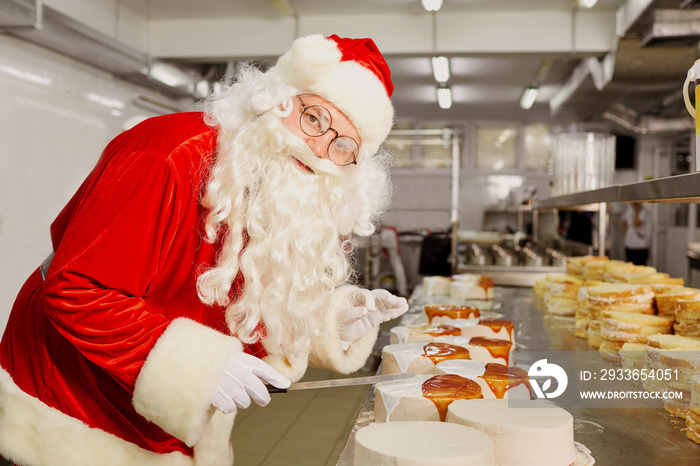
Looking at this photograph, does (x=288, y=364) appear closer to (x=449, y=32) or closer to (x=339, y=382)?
(x=339, y=382)

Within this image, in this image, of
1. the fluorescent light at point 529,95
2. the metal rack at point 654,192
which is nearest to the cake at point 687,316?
the metal rack at point 654,192

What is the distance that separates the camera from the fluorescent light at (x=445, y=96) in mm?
7653

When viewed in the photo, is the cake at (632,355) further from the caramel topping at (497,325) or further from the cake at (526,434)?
the cake at (526,434)

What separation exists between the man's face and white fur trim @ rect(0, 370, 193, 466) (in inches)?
30.5

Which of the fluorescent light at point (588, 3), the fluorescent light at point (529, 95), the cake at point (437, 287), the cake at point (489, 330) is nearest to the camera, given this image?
the cake at point (489, 330)

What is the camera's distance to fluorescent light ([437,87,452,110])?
765cm

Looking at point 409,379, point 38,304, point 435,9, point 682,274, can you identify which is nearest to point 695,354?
point 409,379

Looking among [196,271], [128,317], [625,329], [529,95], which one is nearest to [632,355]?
[625,329]

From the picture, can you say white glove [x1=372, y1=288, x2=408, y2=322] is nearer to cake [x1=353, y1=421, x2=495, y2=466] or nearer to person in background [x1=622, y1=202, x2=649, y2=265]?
cake [x1=353, y1=421, x2=495, y2=466]

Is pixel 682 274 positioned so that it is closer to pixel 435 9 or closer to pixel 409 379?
pixel 435 9

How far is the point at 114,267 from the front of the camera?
1058 mm

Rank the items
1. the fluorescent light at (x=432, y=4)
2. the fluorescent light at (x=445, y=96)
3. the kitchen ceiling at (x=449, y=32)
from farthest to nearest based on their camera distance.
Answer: the fluorescent light at (x=445, y=96)
the kitchen ceiling at (x=449, y=32)
the fluorescent light at (x=432, y=4)

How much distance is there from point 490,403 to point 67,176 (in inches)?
171

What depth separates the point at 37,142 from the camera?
4.21 m
